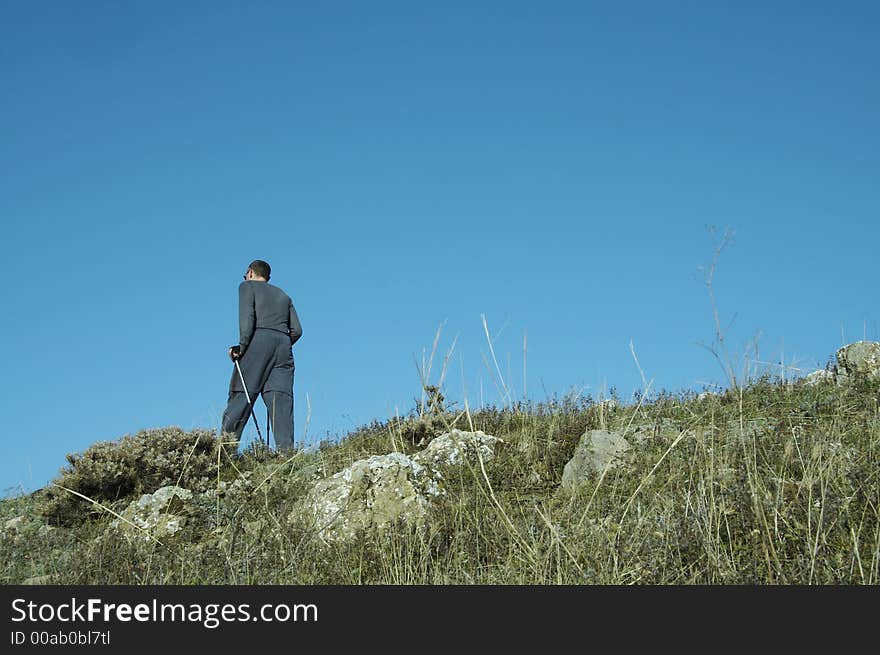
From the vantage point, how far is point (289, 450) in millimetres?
10703

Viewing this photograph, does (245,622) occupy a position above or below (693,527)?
below

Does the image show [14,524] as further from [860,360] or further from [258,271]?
[860,360]

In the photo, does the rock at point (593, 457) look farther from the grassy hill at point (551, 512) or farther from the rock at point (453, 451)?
the rock at point (453, 451)

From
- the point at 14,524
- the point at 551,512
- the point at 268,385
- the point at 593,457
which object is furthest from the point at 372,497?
the point at 268,385

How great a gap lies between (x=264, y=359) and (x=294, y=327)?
0.79 m

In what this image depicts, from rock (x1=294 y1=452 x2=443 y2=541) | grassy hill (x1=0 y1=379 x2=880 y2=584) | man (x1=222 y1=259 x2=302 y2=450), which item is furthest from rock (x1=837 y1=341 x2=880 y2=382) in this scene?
man (x1=222 y1=259 x2=302 y2=450)

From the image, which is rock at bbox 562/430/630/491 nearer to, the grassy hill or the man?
the grassy hill

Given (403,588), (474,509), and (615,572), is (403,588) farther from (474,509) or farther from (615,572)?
(474,509)

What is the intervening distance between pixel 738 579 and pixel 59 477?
7730mm

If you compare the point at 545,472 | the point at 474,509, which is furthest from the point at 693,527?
the point at 545,472

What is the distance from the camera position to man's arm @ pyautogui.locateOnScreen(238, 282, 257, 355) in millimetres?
11922

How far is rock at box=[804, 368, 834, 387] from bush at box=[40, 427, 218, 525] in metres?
7.30

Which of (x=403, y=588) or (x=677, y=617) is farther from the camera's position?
(x=403, y=588)

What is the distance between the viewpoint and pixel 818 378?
33.4 feet
